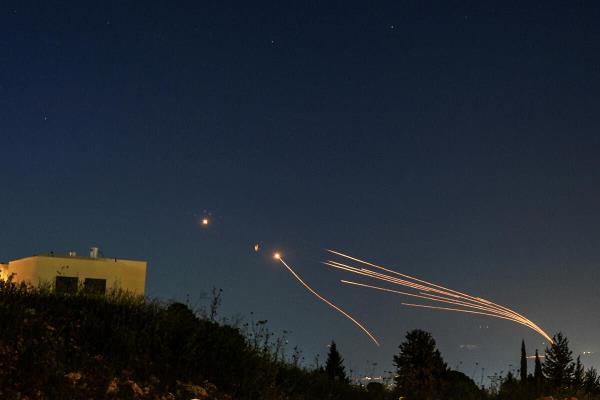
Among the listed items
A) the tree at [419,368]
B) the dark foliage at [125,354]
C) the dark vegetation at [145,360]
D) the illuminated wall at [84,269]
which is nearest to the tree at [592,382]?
the dark vegetation at [145,360]

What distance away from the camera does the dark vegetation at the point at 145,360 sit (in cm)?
929

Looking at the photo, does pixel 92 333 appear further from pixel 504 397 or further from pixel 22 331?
pixel 504 397

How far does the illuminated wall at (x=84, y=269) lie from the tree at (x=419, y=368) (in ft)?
55.2

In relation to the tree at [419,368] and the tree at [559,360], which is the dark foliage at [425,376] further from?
the tree at [559,360]

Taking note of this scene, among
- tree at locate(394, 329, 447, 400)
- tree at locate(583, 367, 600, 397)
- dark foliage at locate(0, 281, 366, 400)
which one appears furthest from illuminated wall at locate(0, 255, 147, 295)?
dark foliage at locate(0, 281, 366, 400)

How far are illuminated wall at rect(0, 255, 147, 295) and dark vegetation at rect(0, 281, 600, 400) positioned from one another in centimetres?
2004

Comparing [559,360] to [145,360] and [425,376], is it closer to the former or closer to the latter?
[425,376]

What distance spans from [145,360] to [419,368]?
30.1 ft

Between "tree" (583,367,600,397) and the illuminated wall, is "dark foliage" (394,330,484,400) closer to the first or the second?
"tree" (583,367,600,397)

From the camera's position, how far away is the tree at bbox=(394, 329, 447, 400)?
54.6ft

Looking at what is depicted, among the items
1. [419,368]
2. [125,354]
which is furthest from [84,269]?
[125,354]

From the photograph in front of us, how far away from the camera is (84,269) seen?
3541 centimetres

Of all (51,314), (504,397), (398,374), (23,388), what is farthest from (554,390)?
(23,388)

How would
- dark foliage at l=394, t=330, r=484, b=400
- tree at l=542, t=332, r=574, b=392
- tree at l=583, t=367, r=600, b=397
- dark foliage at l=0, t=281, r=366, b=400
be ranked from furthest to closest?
tree at l=542, t=332, r=574, b=392 < tree at l=583, t=367, r=600, b=397 < dark foliage at l=394, t=330, r=484, b=400 < dark foliage at l=0, t=281, r=366, b=400
